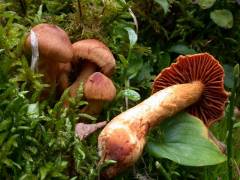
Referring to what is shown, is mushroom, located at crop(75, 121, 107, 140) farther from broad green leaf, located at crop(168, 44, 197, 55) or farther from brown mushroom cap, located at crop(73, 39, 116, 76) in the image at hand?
broad green leaf, located at crop(168, 44, 197, 55)

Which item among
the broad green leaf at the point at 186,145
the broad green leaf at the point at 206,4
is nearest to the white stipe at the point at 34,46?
the broad green leaf at the point at 186,145

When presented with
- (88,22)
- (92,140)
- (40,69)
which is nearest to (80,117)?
(92,140)

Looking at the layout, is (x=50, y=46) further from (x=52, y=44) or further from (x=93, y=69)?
(x=93, y=69)

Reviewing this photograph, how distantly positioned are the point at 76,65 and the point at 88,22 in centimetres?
25

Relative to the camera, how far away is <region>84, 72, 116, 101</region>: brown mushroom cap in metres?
1.71

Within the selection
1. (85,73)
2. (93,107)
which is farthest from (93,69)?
(93,107)

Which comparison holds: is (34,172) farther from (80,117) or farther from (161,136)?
(161,136)

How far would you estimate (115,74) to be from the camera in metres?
2.06

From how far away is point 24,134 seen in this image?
1.58m

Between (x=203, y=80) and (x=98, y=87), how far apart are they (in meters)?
0.52

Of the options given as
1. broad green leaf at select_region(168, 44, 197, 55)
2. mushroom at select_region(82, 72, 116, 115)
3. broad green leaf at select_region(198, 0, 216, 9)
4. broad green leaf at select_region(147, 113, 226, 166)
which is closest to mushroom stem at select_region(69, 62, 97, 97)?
mushroom at select_region(82, 72, 116, 115)

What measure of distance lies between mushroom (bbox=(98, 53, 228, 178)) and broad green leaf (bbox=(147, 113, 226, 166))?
5 centimetres

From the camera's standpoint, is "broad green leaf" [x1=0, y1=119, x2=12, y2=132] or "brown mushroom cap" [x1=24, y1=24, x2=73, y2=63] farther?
"brown mushroom cap" [x1=24, y1=24, x2=73, y2=63]

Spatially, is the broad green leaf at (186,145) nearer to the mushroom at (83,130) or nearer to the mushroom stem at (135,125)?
the mushroom stem at (135,125)
